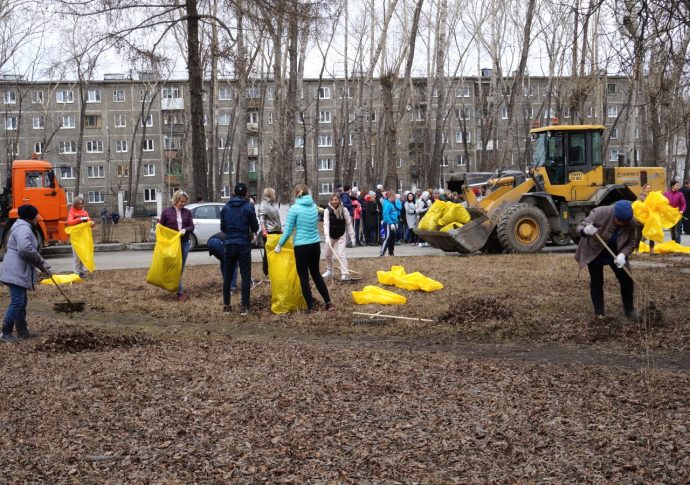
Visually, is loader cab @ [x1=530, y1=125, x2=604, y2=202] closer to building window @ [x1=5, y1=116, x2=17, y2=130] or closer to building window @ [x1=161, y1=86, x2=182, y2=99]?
building window @ [x1=5, y1=116, x2=17, y2=130]

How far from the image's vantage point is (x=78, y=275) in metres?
16.4

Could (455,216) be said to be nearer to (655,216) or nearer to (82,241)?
(82,241)

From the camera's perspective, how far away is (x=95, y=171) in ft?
256

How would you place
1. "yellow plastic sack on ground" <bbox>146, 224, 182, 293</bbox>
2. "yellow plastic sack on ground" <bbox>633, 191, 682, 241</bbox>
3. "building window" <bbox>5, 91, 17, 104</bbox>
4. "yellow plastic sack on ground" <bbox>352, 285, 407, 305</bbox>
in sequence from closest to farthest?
"yellow plastic sack on ground" <bbox>633, 191, 682, 241</bbox> < "yellow plastic sack on ground" <bbox>352, 285, 407, 305</bbox> < "yellow plastic sack on ground" <bbox>146, 224, 182, 293</bbox> < "building window" <bbox>5, 91, 17, 104</bbox>

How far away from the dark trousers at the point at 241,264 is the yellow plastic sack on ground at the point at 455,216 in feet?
28.5

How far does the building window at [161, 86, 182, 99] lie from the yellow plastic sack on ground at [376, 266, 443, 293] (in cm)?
6614

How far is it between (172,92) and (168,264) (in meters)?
67.6

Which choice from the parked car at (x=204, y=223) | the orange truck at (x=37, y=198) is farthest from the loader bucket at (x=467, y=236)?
the orange truck at (x=37, y=198)

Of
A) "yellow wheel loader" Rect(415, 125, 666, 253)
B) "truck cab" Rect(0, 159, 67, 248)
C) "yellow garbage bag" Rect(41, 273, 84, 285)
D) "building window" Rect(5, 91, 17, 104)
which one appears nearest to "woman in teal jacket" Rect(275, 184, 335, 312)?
"yellow garbage bag" Rect(41, 273, 84, 285)

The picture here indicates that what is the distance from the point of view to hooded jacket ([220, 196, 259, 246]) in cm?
1194

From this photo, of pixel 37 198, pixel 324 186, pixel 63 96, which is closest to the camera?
pixel 37 198

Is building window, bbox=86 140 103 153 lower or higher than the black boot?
higher

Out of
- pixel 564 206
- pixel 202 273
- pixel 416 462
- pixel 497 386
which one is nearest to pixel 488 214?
pixel 564 206

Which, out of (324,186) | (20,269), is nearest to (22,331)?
(20,269)
